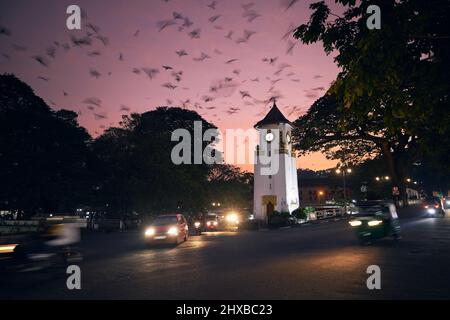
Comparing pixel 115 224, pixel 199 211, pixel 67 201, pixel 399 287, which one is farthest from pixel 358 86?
pixel 67 201

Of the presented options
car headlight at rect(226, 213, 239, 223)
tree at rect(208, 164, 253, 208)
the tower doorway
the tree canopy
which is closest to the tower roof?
tree at rect(208, 164, 253, 208)

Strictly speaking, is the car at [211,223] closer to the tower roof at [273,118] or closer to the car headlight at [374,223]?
the car headlight at [374,223]

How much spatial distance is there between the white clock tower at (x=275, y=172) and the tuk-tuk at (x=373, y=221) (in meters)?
38.3

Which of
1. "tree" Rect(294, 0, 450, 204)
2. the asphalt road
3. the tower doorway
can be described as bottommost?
the asphalt road

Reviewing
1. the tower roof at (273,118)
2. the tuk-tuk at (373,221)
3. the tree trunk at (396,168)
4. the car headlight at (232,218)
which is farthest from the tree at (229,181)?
the tuk-tuk at (373,221)

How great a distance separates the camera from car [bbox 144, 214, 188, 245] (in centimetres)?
1908

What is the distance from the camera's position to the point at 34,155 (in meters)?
38.4

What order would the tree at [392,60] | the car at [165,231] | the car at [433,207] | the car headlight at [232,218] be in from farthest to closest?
the car headlight at [232,218], the car at [433,207], the car at [165,231], the tree at [392,60]

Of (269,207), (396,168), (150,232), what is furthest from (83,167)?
(396,168)

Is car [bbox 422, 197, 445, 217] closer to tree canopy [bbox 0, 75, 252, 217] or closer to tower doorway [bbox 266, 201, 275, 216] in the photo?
tower doorway [bbox 266, 201, 275, 216]

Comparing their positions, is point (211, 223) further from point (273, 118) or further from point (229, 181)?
point (229, 181)

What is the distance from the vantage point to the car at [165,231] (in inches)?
751

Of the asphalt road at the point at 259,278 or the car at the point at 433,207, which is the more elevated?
the car at the point at 433,207

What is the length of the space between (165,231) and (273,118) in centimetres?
4195
